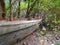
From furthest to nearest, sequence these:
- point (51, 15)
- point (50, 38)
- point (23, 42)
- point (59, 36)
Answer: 1. point (51, 15)
2. point (59, 36)
3. point (50, 38)
4. point (23, 42)

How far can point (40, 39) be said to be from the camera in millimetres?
7375

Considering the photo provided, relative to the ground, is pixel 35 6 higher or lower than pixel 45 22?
higher

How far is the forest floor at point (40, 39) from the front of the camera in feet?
21.6

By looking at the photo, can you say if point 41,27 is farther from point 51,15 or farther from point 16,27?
point 16,27

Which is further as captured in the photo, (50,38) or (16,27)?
(50,38)

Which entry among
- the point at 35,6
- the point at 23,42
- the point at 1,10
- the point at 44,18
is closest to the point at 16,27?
the point at 1,10

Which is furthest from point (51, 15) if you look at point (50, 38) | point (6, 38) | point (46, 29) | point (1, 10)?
point (6, 38)

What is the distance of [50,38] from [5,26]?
13.6 feet

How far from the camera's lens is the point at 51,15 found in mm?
9914

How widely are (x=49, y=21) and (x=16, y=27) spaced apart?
16.9 ft

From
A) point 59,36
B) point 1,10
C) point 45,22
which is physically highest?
point 1,10

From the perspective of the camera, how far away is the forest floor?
6.58m

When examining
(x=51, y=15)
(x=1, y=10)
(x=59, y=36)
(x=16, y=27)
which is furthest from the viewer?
(x=51, y=15)

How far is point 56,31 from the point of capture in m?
9.22
